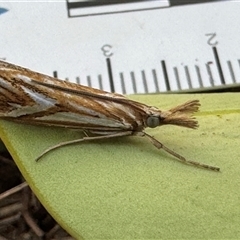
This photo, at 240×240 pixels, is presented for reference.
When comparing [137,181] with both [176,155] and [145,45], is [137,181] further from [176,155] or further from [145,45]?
[145,45]

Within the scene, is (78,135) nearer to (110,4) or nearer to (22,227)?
(22,227)

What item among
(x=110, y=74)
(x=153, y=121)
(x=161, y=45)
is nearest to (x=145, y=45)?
(x=161, y=45)

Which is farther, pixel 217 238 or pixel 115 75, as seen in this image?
pixel 115 75

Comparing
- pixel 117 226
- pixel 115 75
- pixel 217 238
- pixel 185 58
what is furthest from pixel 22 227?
pixel 185 58

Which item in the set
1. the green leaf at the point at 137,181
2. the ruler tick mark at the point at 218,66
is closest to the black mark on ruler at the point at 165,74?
the ruler tick mark at the point at 218,66

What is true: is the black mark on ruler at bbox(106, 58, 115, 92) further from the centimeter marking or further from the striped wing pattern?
the striped wing pattern

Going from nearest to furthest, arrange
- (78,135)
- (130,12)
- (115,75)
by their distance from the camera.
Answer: (78,135)
(115,75)
(130,12)

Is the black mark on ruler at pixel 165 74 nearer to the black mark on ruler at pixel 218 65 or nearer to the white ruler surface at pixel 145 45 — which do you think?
the white ruler surface at pixel 145 45
